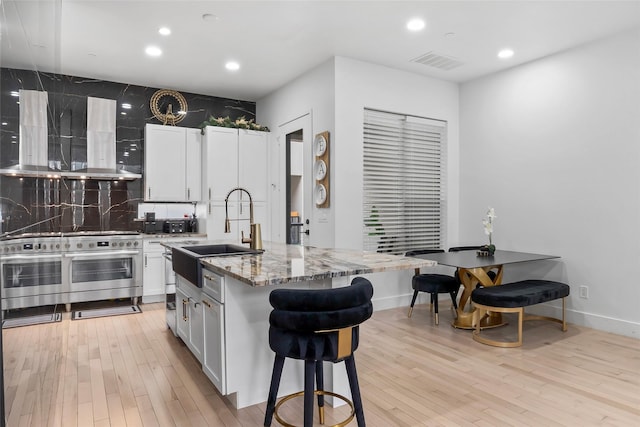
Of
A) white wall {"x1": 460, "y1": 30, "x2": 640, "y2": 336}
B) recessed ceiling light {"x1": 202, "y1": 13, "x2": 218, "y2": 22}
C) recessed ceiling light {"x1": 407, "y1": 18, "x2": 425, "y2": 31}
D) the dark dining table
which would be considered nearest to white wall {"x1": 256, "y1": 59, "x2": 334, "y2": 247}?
recessed ceiling light {"x1": 407, "y1": 18, "x2": 425, "y2": 31}

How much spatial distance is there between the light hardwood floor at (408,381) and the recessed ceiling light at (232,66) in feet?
10.0

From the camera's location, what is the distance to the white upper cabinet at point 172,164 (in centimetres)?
536

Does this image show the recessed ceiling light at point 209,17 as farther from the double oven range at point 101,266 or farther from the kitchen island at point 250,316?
the double oven range at point 101,266

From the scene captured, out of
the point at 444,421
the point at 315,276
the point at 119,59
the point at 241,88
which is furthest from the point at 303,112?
the point at 444,421

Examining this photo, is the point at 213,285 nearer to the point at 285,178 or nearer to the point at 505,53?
the point at 285,178

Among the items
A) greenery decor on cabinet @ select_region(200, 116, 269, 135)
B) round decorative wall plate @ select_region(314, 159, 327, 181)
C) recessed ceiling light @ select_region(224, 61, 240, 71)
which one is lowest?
round decorative wall plate @ select_region(314, 159, 327, 181)

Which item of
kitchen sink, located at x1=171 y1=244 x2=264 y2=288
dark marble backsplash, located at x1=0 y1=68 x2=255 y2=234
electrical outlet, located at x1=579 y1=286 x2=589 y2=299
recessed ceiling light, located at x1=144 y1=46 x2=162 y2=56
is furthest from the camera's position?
dark marble backsplash, located at x1=0 y1=68 x2=255 y2=234

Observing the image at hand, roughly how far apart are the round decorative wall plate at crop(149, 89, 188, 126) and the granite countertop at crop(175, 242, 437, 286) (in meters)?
3.69

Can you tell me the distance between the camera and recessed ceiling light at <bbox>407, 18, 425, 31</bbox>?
3.60 metres

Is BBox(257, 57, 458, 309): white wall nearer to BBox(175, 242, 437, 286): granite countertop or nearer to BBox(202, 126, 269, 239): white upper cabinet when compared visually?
BBox(202, 126, 269, 239): white upper cabinet

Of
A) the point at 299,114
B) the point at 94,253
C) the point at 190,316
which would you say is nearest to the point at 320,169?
the point at 299,114

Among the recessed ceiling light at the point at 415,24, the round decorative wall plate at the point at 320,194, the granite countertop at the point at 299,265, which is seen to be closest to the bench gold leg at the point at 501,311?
the granite countertop at the point at 299,265

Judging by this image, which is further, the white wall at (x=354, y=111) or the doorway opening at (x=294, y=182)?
the doorway opening at (x=294, y=182)

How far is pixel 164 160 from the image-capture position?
5.43 m
